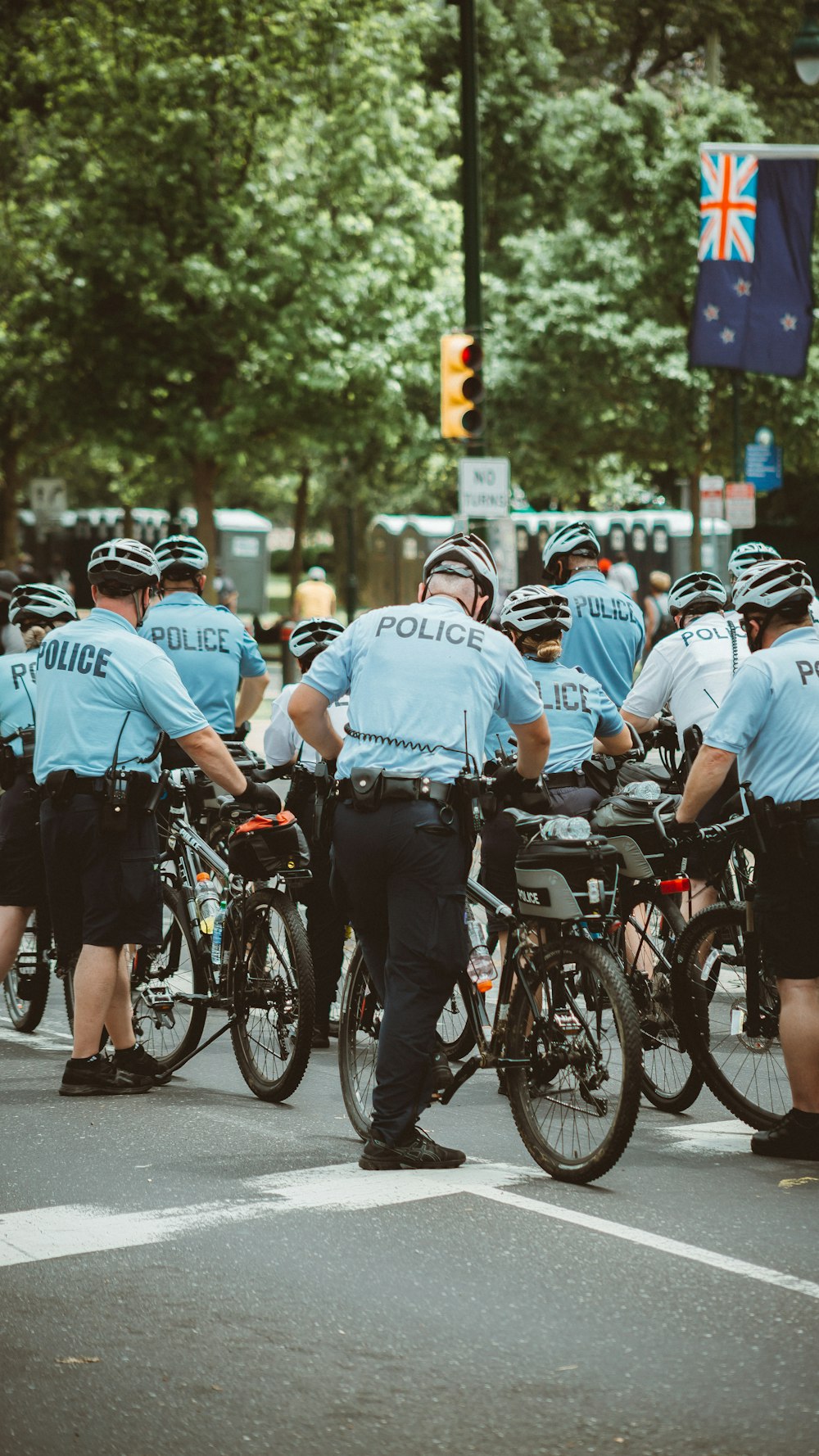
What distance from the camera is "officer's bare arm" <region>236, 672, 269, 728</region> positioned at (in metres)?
9.71

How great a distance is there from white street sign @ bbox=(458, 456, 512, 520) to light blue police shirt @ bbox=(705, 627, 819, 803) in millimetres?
11172

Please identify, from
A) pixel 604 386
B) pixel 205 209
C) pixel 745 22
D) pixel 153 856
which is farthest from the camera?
pixel 745 22

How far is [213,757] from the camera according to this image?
23.0 feet

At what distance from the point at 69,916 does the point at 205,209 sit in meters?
19.9

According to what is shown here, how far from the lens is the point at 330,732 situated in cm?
632

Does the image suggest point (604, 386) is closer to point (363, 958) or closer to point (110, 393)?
point (110, 393)

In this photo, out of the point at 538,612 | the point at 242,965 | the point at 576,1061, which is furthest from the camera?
Result: the point at 538,612

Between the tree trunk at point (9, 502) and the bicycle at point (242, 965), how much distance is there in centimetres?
2960

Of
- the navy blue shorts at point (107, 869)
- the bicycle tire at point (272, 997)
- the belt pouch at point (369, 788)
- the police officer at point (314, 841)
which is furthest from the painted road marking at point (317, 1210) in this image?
the police officer at point (314, 841)

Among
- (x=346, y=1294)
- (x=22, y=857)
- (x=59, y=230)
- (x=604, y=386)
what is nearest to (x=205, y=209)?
(x=59, y=230)

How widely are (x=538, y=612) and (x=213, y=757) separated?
4.40 feet

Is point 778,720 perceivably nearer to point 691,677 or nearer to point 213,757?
point 213,757

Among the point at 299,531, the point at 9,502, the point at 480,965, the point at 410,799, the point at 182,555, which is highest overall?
the point at 299,531

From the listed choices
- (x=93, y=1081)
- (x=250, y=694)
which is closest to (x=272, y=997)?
(x=93, y=1081)
